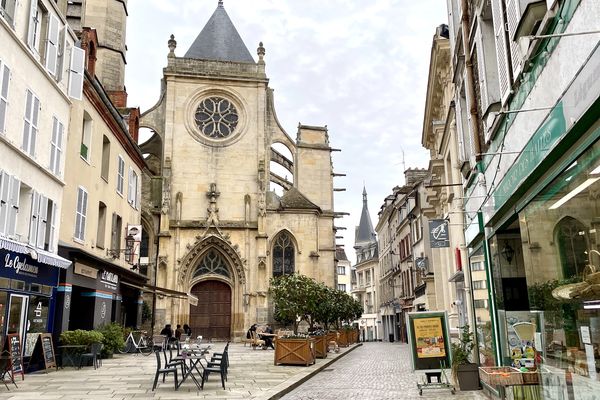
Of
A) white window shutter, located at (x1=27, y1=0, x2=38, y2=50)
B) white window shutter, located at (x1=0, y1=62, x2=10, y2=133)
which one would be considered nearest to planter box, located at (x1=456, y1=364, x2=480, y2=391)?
white window shutter, located at (x1=0, y1=62, x2=10, y2=133)

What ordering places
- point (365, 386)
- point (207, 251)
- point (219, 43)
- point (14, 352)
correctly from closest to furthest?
1. point (14, 352)
2. point (365, 386)
3. point (207, 251)
4. point (219, 43)

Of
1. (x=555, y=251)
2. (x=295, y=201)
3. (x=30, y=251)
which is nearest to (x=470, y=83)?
(x=555, y=251)

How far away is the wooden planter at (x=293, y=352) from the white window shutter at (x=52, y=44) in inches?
374

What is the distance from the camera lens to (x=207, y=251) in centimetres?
3000

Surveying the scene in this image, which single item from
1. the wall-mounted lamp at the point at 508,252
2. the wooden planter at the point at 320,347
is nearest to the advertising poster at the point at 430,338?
the wall-mounted lamp at the point at 508,252

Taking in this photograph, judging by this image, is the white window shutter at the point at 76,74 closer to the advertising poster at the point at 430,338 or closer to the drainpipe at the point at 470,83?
the drainpipe at the point at 470,83

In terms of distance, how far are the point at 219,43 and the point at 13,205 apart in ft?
89.3

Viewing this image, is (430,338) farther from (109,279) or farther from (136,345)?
(136,345)

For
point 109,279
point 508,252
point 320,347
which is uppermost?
point 109,279

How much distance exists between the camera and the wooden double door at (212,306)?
29.7 m

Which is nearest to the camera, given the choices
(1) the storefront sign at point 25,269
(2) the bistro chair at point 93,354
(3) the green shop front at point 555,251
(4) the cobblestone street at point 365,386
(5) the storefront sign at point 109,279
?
(3) the green shop front at point 555,251

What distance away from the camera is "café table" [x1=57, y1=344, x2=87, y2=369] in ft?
45.1

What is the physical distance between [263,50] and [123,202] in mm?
16901

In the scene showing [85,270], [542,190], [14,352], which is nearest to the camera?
[542,190]
